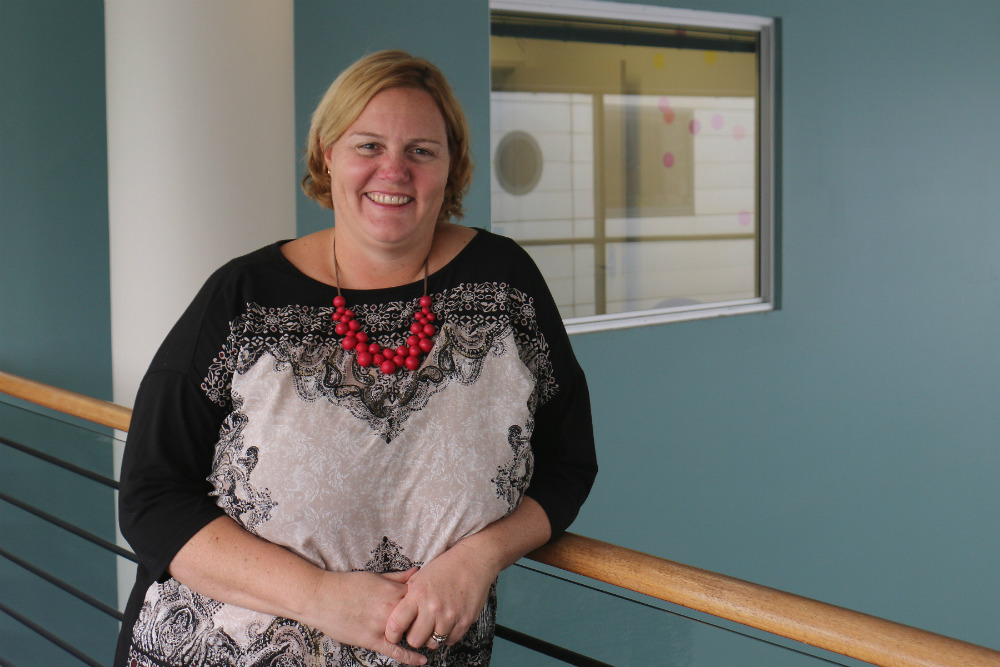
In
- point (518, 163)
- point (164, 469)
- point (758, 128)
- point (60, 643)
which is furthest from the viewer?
point (758, 128)

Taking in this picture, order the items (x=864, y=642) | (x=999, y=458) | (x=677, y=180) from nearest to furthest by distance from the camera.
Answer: (x=864, y=642), (x=677, y=180), (x=999, y=458)

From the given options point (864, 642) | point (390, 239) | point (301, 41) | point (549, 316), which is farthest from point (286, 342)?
point (301, 41)

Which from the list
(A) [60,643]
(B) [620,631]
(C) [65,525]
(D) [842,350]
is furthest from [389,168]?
(D) [842,350]

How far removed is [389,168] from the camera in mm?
1247

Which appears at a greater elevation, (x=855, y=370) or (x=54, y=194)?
(x=54, y=194)

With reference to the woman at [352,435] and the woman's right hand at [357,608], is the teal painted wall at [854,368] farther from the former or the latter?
the woman's right hand at [357,608]

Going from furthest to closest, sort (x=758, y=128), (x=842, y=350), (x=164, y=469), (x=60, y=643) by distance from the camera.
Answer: (x=842, y=350)
(x=758, y=128)
(x=60, y=643)
(x=164, y=469)

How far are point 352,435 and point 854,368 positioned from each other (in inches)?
158

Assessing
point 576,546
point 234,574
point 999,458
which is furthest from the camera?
point 999,458

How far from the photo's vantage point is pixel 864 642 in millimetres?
1006

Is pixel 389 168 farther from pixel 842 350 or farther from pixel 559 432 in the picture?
pixel 842 350

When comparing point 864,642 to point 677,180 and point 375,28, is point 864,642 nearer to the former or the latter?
point 375,28

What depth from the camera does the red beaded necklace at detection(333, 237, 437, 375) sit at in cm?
121

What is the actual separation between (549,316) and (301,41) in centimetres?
214
